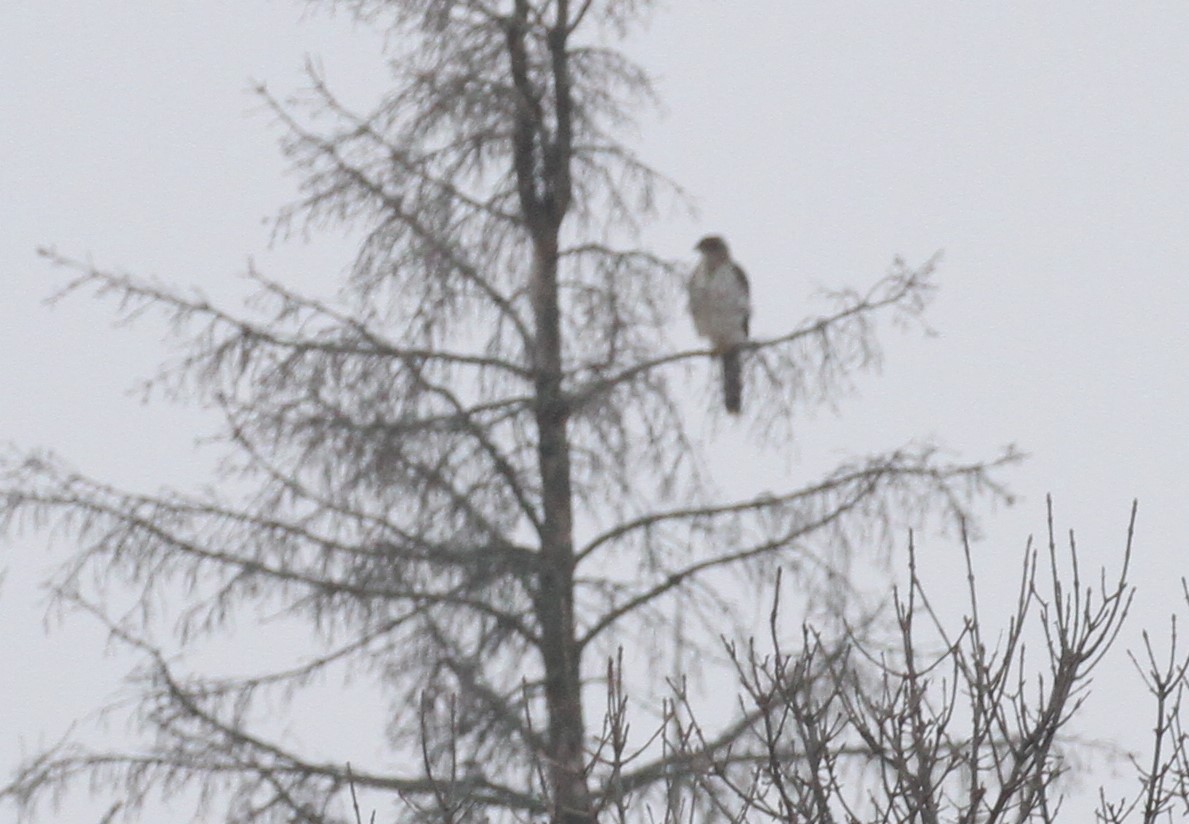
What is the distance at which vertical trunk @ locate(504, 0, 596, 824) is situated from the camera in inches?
288

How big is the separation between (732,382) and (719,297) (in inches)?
45.7

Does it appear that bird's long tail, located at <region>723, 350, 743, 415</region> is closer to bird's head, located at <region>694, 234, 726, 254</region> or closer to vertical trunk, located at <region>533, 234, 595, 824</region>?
vertical trunk, located at <region>533, 234, 595, 824</region>

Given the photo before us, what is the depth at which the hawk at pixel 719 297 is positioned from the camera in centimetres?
859

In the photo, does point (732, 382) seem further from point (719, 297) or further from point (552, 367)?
point (719, 297)

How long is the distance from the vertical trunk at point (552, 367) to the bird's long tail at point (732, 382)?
2.13 ft

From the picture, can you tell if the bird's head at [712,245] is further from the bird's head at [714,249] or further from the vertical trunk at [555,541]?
the vertical trunk at [555,541]

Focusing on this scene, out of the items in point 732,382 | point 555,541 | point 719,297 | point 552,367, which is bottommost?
point 555,541

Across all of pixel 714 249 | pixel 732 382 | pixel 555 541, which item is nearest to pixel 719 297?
pixel 714 249

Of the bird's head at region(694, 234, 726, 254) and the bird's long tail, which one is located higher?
the bird's head at region(694, 234, 726, 254)

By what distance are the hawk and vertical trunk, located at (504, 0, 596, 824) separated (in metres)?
0.69

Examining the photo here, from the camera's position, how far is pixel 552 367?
308 inches

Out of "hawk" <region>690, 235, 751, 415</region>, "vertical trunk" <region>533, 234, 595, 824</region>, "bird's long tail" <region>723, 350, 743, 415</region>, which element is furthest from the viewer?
"hawk" <region>690, 235, 751, 415</region>

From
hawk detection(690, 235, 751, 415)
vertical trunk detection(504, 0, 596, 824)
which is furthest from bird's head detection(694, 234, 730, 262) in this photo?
vertical trunk detection(504, 0, 596, 824)

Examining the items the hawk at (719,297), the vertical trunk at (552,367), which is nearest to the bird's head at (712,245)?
the hawk at (719,297)
